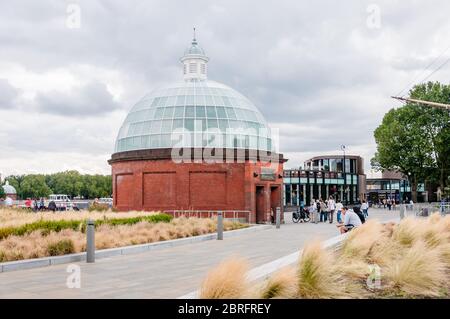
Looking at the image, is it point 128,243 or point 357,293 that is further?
point 128,243

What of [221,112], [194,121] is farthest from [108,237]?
[221,112]

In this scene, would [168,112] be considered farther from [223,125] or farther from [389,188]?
[389,188]

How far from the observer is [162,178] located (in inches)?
1192

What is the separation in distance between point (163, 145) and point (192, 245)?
14.8m

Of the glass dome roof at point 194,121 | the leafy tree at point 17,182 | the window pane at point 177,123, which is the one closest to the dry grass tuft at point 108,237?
the glass dome roof at point 194,121

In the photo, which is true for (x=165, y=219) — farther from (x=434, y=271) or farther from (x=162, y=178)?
(x=434, y=271)

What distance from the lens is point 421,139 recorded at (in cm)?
5978

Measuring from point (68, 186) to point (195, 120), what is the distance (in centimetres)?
11956

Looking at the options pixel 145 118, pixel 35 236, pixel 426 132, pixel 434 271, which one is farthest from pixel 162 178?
pixel 426 132

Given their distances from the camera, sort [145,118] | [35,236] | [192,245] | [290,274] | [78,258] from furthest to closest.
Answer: [145,118] → [192,245] → [35,236] → [78,258] → [290,274]

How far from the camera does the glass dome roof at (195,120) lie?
31062 millimetres

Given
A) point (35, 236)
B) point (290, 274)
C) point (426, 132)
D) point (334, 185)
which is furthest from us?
point (334, 185)

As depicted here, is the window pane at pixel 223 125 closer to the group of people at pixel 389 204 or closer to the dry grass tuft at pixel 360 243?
the dry grass tuft at pixel 360 243

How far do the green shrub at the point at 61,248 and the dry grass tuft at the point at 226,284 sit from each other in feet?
23.8
